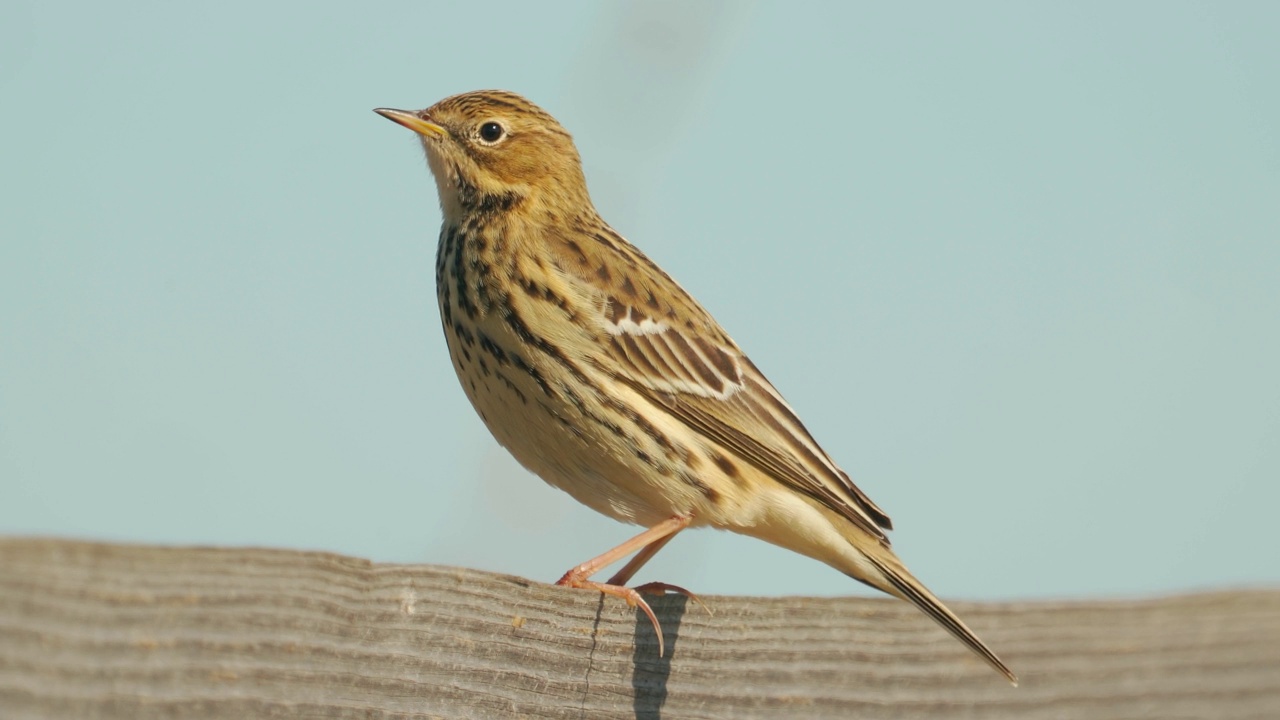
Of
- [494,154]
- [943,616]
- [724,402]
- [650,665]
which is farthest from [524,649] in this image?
[494,154]

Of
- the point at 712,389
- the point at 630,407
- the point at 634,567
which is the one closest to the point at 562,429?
the point at 630,407

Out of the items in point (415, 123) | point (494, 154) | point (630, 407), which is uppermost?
point (415, 123)

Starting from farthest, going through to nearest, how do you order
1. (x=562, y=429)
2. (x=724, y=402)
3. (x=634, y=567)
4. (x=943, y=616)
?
(x=724, y=402), (x=634, y=567), (x=562, y=429), (x=943, y=616)

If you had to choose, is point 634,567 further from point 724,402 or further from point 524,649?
point 524,649

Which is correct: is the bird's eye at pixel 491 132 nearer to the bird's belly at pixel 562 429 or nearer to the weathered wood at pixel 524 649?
the bird's belly at pixel 562 429

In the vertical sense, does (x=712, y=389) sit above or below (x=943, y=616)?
above

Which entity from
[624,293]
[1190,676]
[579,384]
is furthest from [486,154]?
[1190,676]

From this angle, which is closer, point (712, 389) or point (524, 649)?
point (524, 649)

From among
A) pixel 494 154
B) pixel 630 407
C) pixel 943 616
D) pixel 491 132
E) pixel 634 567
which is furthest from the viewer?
pixel 491 132
